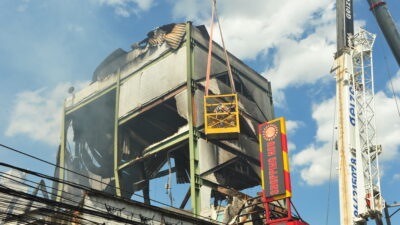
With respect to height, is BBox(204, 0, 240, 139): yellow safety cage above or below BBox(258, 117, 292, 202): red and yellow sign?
above

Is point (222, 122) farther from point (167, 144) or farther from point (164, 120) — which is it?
point (164, 120)

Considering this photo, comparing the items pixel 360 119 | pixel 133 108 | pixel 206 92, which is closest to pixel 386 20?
pixel 360 119

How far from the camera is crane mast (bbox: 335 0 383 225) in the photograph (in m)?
24.9

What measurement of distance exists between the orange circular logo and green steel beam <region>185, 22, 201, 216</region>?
6.77m

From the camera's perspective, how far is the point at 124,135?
4322 cm

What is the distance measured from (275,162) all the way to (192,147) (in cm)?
812

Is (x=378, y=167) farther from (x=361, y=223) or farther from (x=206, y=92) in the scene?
(x=206, y=92)

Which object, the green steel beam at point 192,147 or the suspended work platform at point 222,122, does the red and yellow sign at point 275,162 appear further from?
the green steel beam at point 192,147

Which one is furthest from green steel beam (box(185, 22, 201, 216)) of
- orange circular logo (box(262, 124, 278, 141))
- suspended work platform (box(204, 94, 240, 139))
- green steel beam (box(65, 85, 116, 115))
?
green steel beam (box(65, 85, 116, 115))

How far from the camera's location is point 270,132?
3002 cm

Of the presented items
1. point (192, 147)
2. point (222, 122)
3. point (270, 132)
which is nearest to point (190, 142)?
point (192, 147)

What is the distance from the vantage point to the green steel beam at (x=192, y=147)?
1324 inches

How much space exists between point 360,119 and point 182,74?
1513cm

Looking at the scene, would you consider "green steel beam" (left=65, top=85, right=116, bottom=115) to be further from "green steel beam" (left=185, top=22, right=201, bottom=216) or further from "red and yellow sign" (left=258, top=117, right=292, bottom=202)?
"red and yellow sign" (left=258, top=117, right=292, bottom=202)
